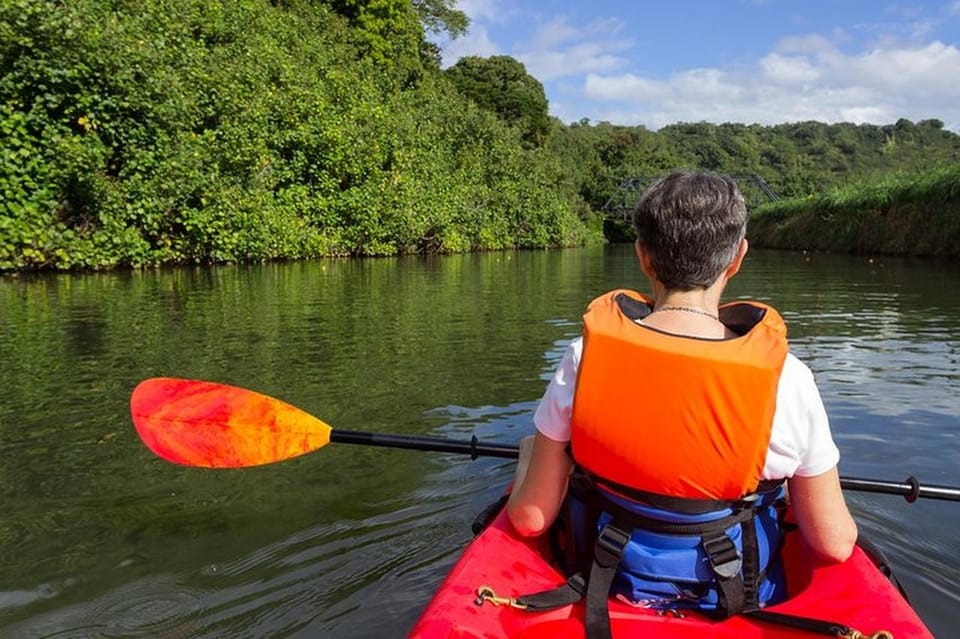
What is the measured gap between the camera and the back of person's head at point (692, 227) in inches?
67.1

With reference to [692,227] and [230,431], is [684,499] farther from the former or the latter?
[230,431]

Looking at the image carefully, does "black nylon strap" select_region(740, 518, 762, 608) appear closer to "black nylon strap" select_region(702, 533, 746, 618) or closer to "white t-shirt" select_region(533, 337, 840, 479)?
"black nylon strap" select_region(702, 533, 746, 618)

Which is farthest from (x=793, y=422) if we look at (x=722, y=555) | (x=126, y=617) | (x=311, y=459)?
(x=311, y=459)

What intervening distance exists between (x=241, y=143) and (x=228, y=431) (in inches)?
583

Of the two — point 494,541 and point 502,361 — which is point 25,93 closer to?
point 502,361

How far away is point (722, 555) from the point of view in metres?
1.84

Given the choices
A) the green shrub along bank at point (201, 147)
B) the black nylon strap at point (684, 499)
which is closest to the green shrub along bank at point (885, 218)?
the green shrub along bank at point (201, 147)

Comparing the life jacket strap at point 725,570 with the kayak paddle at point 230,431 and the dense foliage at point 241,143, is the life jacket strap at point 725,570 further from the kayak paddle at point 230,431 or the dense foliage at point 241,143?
the dense foliage at point 241,143

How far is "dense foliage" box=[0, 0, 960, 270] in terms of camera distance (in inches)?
509

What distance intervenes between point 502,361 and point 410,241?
17479mm

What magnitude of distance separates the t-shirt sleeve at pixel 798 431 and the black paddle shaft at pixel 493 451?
1002 millimetres

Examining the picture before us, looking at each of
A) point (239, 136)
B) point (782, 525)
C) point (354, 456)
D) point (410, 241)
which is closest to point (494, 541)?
point (782, 525)

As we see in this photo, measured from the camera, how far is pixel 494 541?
2.12 meters

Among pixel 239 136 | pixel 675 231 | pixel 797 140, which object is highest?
pixel 797 140
